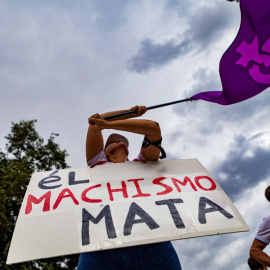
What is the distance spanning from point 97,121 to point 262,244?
168cm

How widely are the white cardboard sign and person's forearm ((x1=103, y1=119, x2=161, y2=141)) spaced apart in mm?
265

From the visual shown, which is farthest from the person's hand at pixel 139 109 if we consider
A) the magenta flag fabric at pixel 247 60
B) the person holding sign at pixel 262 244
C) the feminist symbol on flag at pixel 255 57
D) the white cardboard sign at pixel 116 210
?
the person holding sign at pixel 262 244

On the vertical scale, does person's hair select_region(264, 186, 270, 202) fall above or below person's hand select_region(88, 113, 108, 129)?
below

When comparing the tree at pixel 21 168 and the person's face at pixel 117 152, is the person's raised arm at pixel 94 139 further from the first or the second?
the tree at pixel 21 168

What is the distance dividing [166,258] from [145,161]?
0.80 metres

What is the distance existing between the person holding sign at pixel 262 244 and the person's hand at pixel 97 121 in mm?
1588

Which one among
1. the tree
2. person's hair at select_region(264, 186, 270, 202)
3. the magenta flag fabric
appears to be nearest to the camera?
the magenta flag fabric

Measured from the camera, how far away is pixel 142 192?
2.09 m

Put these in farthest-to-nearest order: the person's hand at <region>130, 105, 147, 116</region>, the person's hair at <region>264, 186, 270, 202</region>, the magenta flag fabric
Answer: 1. the person's hair at <region>264, 186, 270, 202</region>
2. the magenta flag fabric
3. the person's hand at <region>130, 105, 147, 116</region>

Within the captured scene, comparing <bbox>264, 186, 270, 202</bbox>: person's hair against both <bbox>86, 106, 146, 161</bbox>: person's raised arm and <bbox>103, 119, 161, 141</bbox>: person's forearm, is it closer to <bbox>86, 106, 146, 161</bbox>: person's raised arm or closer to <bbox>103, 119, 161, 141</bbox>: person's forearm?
<bbox>103, 119, 161, 141</bbox>: person's forearm

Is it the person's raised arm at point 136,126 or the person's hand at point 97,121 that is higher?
the person's hand at point 97,121

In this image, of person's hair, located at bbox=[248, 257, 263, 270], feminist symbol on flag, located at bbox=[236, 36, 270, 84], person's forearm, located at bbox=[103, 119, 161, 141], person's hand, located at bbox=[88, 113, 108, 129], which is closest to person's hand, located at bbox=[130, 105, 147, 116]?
person's forearm, located at bbox=[103, 119, 161, 141]

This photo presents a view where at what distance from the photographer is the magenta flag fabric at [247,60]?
2.57 metres

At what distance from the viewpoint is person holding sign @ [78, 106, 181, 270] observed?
1.73m
